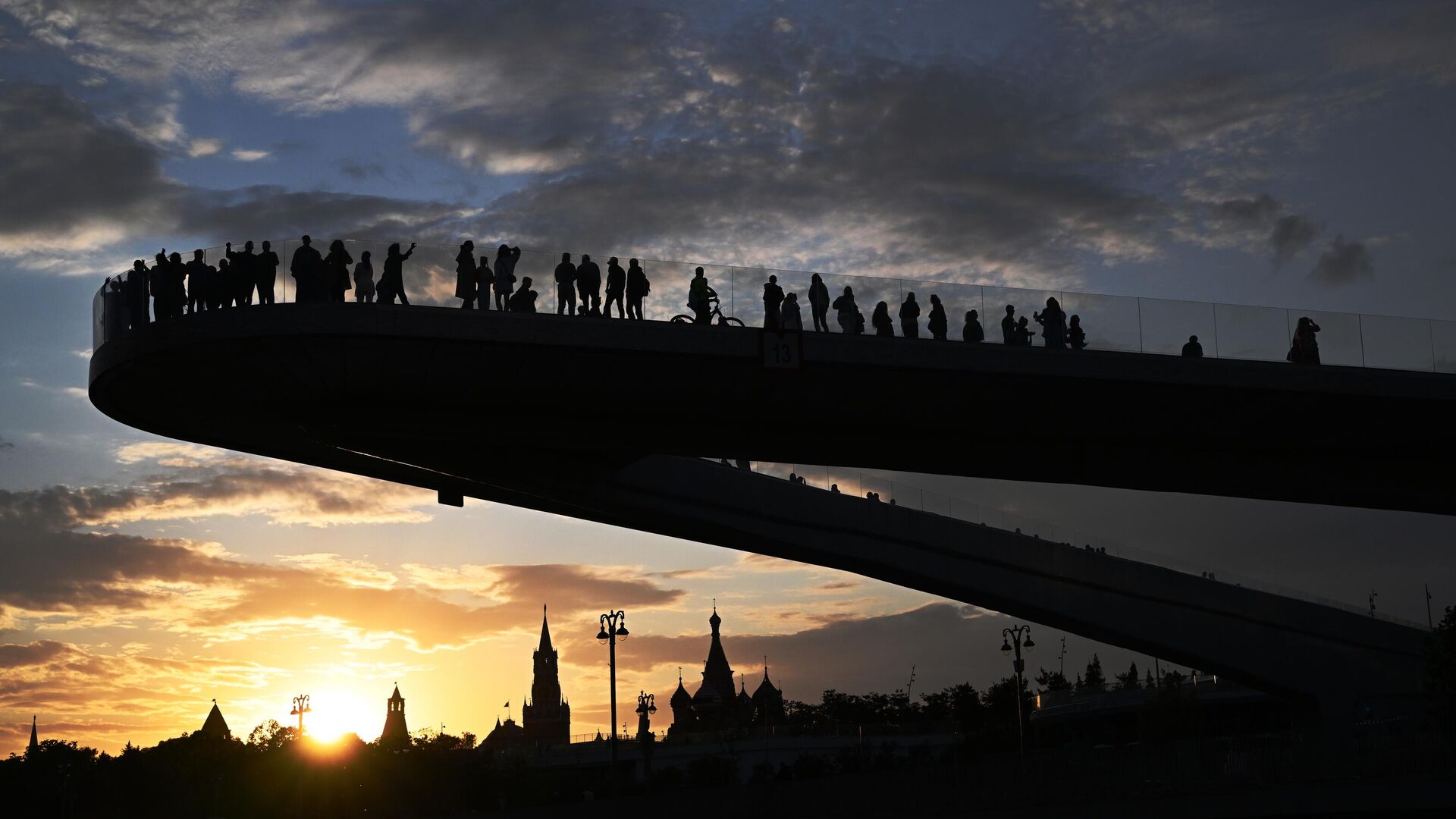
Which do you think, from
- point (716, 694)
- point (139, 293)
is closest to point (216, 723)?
point (716, 694)

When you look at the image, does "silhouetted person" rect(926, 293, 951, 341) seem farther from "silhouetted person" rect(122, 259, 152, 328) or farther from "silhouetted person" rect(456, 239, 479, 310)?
"silhouetted person" rect(122, 259, 152, 328)

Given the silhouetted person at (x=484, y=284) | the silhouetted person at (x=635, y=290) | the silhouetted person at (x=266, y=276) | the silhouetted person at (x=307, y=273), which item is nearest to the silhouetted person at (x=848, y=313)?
the silhouetted person at (x=635, y=290)

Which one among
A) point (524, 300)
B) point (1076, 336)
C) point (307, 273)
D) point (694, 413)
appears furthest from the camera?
point (694, 413)

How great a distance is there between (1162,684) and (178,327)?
6103 cm

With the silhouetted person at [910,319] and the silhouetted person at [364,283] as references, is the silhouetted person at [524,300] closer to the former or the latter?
the silhouetted person at [364,283]

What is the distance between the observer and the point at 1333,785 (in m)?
27.2

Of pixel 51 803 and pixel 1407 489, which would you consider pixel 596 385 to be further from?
pixel 51 803

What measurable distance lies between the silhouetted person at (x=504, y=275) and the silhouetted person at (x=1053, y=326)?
12766 millimetres

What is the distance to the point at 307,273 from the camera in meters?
30.6

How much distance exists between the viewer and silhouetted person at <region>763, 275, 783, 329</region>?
32531 millimetres

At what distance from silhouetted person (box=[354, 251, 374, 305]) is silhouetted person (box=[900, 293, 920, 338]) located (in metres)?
12.2

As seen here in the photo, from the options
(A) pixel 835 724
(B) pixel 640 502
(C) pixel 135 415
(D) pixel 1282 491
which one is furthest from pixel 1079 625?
(A) pixel 835 724

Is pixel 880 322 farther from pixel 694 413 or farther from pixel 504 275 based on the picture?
pixel 504 275

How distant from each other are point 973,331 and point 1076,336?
2836 millimetres
